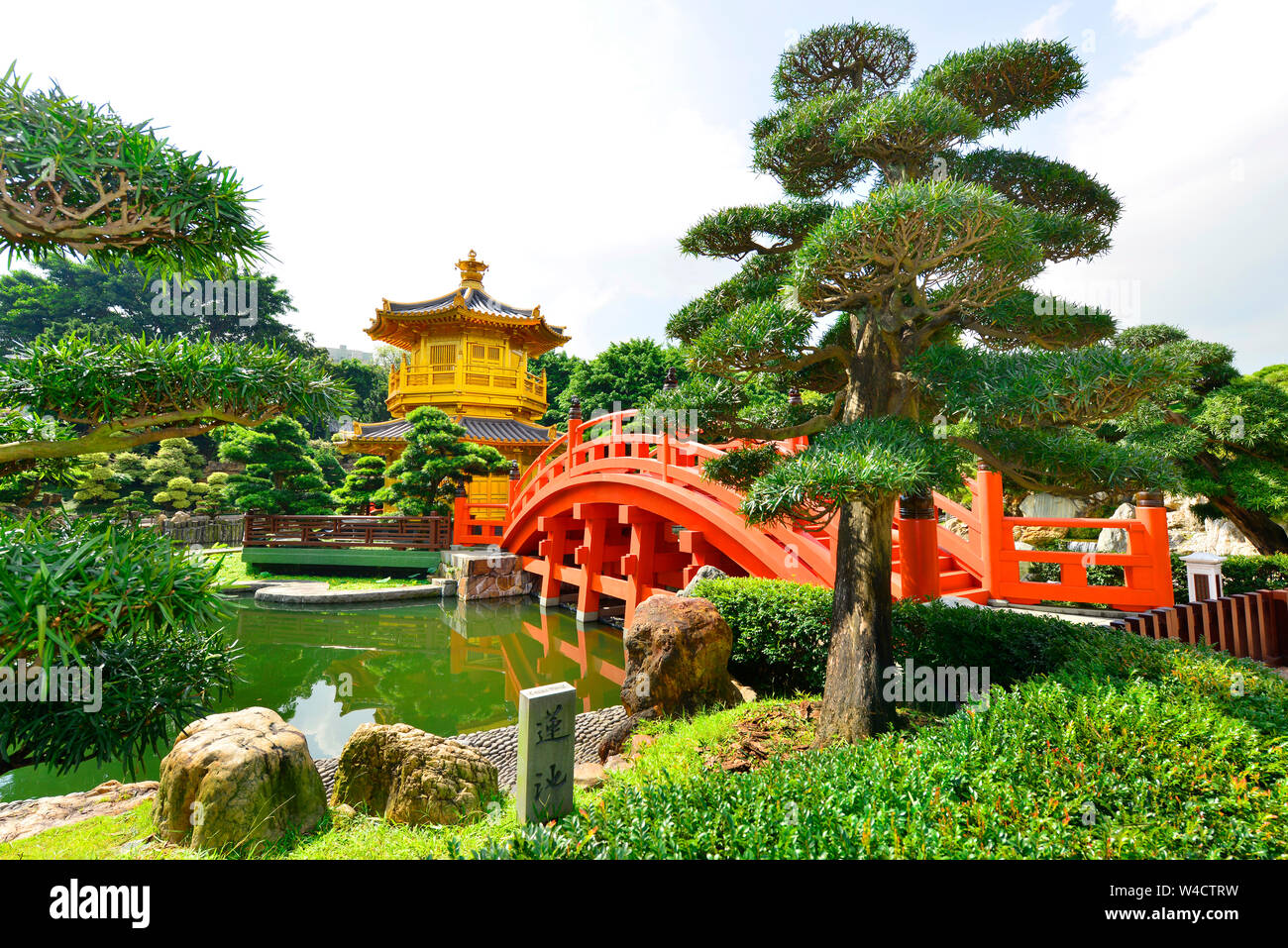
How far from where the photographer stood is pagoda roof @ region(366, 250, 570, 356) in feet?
63.1

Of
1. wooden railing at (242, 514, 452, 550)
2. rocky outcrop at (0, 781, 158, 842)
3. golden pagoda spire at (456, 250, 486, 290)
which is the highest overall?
golden pagoda spire at (456, 250, 486, 290)

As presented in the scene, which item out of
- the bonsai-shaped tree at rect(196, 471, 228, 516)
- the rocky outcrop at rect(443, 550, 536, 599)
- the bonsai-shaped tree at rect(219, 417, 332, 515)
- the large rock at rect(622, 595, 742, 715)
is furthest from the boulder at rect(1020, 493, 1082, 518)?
the bonsai-shaped tree at rect(196, 471, 228, 516)

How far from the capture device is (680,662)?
17.0 ft

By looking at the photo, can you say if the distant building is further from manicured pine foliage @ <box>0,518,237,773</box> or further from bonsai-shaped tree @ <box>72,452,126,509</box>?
manicured pine foliage @ <box>0,518,237,773</box>

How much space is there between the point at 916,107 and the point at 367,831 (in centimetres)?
575

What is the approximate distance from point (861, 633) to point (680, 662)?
1798mm

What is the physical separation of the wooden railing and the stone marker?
44.4ft

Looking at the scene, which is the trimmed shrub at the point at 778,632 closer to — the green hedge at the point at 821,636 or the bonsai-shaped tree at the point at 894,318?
the green hedge at the point at 821,636

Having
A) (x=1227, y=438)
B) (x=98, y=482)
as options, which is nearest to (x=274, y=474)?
(x=98, y=482)

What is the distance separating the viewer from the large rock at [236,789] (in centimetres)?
305

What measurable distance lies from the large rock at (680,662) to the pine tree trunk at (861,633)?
→ 1.31m

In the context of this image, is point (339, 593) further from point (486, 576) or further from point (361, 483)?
point (361, 483)

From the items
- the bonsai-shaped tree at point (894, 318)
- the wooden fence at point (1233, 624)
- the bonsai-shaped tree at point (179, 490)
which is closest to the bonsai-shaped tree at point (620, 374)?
the bonsai-shaped tree at point (179, 490)
